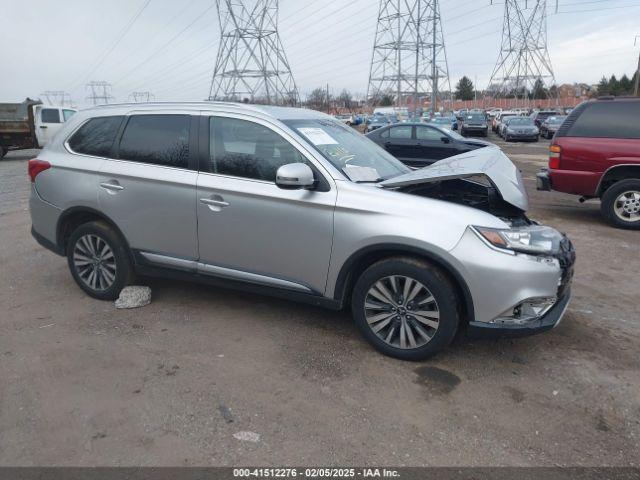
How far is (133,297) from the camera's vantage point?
15.6 feet

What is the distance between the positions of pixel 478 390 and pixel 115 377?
7.93ft

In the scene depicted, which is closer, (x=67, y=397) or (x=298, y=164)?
(x=67, y=397)

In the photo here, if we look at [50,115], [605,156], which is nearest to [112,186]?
[605,156]

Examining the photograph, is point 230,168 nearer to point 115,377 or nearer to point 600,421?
point 115,377

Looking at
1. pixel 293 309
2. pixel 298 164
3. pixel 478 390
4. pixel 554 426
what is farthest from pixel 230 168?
pixel 554 426

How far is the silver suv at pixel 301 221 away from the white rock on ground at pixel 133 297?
9 cm

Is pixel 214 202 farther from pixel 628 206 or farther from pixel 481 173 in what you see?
pixel 628 206

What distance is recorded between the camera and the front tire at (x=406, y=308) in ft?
11.4

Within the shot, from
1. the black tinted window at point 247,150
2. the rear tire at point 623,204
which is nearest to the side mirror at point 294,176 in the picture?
the black tinted window at point 247,150

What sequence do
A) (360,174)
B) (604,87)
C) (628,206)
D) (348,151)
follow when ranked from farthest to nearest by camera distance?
(604,87)
(628,206)
(348,151)
(360,174)

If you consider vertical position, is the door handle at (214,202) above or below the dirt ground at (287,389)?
above

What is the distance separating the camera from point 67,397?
129 inches

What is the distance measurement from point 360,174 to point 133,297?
2.38m

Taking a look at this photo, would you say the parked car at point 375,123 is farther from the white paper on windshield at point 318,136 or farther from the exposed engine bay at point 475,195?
Result: the white paper on windshield at point 318,136
